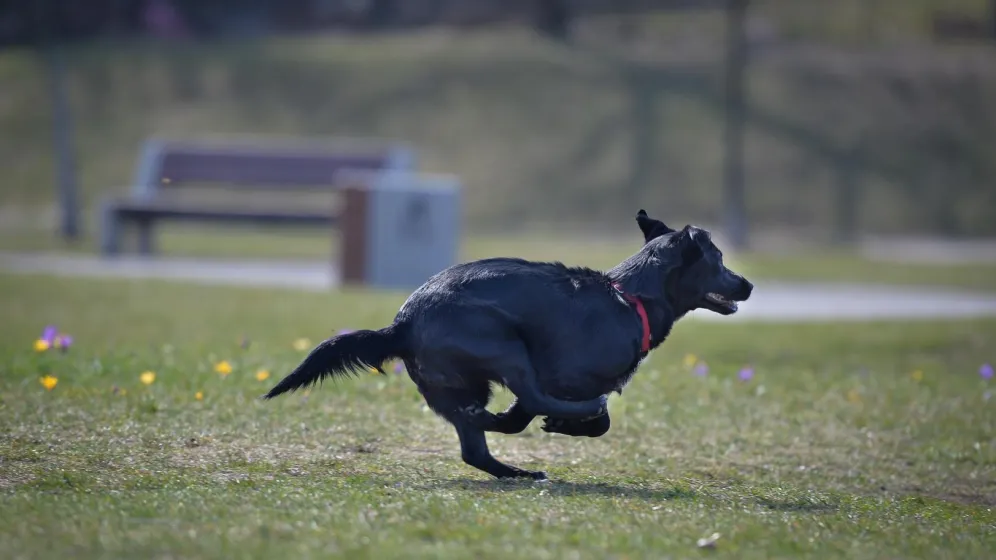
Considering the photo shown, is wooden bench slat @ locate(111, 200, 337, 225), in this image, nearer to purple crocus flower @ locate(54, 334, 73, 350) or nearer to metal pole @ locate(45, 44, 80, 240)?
metal pole @ locate(45, 44, 80, 240)

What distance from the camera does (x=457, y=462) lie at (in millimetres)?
7070

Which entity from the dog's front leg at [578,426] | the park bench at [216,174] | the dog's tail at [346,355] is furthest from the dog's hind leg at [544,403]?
the park bench at [216,174]

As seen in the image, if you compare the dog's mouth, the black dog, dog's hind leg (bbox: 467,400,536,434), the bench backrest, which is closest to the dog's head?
the dog's mouth

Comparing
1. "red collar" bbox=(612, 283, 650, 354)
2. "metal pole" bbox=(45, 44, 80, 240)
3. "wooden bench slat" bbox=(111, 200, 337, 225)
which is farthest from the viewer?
"metal pole" bbox=(45, 44, 80, 240)

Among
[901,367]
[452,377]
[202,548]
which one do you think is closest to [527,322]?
[452,377]

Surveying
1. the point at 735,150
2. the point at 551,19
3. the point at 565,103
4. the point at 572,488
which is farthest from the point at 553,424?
the point at 551,19

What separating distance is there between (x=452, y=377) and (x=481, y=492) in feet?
1.90

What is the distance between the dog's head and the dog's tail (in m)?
1.41

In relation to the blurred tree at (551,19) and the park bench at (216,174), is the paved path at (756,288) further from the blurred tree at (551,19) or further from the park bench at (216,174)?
the blurred tree at (551,19)

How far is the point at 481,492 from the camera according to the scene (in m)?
6.02

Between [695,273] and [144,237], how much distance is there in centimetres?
1671

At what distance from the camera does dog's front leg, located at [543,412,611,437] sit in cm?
654

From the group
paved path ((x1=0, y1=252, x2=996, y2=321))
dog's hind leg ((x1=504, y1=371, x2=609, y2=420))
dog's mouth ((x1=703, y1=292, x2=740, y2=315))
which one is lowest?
paved path ((x1=0, y1=252, x2=996, y2=321))

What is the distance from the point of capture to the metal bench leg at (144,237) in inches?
866
